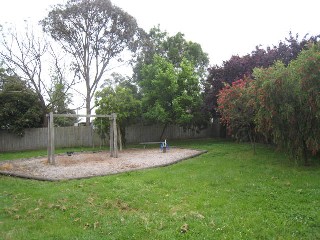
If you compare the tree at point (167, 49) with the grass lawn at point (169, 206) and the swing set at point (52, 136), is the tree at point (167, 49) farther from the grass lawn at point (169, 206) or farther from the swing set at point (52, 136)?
the grass lawn at point (169, 206)

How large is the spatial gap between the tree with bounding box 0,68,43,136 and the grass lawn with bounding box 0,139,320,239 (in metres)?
10.9

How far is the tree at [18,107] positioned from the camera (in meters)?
18.5

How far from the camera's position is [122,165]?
1098 centimetres

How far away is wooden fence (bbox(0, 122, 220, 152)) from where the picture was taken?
19.1 metres

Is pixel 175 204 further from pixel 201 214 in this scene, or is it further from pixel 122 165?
pixel 122 165

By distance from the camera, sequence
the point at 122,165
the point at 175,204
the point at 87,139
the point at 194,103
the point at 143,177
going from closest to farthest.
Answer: the point at 175,204, the point at 143,177, the point at 122,165, the point at 194,103, the point at 87,139

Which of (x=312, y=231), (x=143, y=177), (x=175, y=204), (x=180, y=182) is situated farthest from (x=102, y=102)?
(x=312, y=231)

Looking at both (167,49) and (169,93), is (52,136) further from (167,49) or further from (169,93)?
(167,49)

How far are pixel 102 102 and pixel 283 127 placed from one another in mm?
9766

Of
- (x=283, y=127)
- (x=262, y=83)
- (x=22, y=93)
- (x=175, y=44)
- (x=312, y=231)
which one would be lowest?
(x=312, y=231)

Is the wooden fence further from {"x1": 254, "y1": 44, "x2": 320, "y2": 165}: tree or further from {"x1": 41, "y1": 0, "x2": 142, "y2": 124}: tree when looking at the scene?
{"x1": 254, "y1": 44, "x2": 320, "y2": 165}: tree

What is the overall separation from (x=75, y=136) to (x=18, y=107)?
410 cm

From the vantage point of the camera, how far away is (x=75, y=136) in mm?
20531

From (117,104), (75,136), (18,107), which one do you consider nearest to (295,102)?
(117,104)
